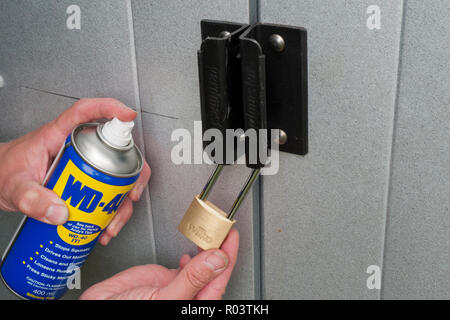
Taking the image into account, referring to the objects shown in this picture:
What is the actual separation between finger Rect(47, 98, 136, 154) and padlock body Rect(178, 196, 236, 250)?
16 cm

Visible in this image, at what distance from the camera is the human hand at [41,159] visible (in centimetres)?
75

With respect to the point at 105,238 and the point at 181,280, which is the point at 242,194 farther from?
the point at 105,238

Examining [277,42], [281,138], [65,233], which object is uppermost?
[277,42]

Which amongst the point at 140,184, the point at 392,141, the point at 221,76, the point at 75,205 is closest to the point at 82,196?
the point at 75,205

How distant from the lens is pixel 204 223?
70cm

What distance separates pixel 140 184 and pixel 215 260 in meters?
0.17

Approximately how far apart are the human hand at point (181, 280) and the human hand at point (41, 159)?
0.08 meters

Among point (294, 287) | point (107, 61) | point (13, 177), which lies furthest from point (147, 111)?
point (294, 287)

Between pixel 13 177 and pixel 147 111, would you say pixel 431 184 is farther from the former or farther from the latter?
pixel 13 177

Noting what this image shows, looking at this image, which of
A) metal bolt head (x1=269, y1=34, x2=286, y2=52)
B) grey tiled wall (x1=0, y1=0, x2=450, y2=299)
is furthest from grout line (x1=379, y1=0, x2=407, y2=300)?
metal bolt head (x1=269, y1=34, x2=286, y2=52)

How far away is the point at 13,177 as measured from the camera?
0.82 meters

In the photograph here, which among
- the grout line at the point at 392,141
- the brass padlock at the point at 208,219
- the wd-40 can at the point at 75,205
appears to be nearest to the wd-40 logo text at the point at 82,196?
the wd-40 can at the point at 75,205

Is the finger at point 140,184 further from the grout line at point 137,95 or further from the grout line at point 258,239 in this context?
the grout line at point 258,239

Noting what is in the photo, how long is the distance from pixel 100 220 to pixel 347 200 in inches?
12.8
